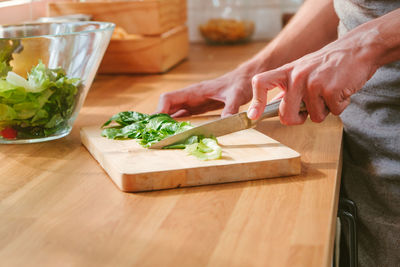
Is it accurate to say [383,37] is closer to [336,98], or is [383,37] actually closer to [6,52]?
[336,98]

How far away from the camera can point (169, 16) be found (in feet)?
6.50

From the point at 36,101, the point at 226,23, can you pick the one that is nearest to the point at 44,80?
the point at 36,101

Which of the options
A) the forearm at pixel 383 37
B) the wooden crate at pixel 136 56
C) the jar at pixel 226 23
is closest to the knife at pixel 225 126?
the forearm at pixel 383 37

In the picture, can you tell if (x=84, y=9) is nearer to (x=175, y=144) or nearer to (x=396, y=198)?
(x=175, y=144)

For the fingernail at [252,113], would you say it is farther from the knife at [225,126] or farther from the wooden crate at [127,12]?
the wooden crate at [127,12]

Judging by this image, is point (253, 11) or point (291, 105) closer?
point (291, 105)

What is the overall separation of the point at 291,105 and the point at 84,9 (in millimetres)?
1141

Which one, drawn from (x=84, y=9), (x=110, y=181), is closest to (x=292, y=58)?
(x=110, y=181)

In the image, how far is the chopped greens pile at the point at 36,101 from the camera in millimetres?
1019

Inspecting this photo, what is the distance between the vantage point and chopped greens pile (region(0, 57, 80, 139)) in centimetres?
102

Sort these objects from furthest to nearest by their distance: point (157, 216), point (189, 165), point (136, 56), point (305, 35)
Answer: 1. point (136, 56)
2. point (305, 35)
3. point (189, 165)
4. point (157, 216)

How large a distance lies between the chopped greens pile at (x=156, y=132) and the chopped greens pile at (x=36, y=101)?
9 cm

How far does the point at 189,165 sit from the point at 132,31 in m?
1.12

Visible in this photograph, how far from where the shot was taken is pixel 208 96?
4.09 feet
